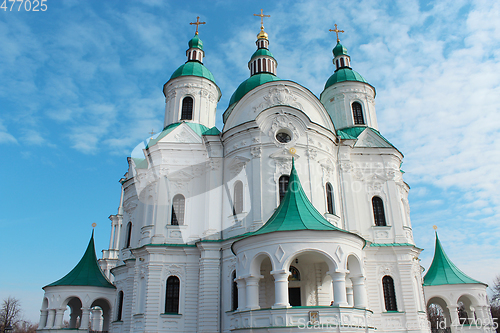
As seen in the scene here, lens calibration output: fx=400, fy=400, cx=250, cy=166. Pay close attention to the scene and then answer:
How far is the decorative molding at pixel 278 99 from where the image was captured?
20266mm

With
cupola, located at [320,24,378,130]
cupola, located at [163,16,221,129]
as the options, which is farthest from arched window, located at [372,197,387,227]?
cupola, located at [163,16,221,129]

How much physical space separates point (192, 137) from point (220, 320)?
32.3 feet

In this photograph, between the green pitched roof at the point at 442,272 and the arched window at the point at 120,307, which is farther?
the green pitched roof at the point at 442,272

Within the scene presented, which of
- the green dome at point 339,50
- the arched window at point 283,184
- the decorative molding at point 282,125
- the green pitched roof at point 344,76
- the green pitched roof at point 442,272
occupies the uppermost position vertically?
the green dome at point 339,50

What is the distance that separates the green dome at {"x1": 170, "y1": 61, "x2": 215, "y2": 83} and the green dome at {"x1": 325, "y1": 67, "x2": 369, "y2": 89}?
26.1 ft

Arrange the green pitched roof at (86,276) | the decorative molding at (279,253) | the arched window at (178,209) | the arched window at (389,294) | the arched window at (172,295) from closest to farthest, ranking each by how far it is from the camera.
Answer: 1. the decorative molding at (279,253)
2. the arched window at (172,295)
3. the arched window at (389,294)
4. the arched window at (178,209)
5. the green pitched roof at (86,276)

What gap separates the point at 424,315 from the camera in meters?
19.3

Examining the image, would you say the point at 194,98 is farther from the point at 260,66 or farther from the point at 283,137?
the point at 283,137

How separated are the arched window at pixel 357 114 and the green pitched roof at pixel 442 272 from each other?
383 inches

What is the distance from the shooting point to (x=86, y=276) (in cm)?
2381

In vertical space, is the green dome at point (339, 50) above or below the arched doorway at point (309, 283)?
above

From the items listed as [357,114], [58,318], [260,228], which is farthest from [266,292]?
[357,114]

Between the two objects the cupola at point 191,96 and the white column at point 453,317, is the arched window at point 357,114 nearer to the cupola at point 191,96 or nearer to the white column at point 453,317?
the cupola at point 191,96

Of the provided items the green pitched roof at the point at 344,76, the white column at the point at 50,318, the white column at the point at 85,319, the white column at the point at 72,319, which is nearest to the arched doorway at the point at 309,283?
the white column at the point at 85,319
